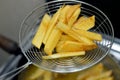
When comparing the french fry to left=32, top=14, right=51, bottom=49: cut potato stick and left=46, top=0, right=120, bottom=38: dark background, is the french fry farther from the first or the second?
left=46, top=0, right=120, bottom=38: dark background

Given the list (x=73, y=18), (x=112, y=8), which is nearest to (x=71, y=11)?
(x=73, y=18)

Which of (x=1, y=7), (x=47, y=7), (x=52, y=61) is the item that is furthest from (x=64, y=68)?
(x=1, y=7)

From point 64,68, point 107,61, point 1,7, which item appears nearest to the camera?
point 64,68

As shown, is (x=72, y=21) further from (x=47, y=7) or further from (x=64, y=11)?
(x=47, y=7)

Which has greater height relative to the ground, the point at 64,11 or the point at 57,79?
the point at 64,11

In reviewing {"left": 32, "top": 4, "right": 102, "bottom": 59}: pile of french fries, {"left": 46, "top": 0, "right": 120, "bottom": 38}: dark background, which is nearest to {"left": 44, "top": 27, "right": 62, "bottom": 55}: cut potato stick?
{"left": 32, "top": 4, "right": 102, "bottom": 59}: pile of french fries
